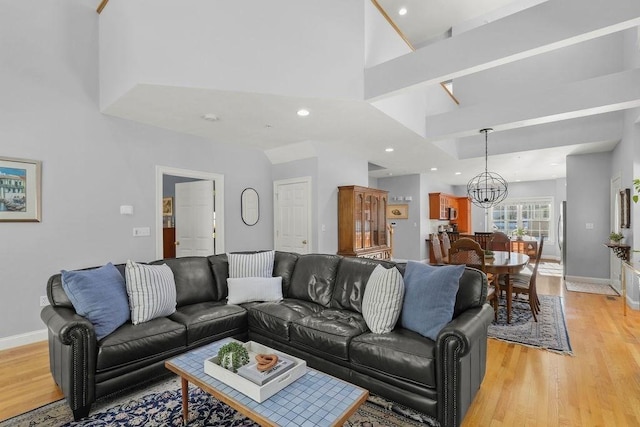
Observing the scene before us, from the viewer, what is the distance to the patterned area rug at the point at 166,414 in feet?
6.52

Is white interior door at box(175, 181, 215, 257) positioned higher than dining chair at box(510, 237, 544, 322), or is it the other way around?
white interior door at box(175, 181, 215, 257)

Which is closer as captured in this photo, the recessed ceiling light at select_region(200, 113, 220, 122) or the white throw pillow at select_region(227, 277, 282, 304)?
the white throw pillow at select_region(227, 277, 282, 304)

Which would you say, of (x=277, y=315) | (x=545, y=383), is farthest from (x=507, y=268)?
(x=277, y=315)

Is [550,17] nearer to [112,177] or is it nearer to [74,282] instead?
[74,282]

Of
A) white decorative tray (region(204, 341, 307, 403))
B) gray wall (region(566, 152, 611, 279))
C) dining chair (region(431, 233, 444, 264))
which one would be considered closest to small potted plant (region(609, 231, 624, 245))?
gray wall (region(566, 152, 611, 279))

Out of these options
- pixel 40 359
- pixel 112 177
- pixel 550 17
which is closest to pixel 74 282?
pixel 40 359

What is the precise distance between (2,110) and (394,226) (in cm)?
798

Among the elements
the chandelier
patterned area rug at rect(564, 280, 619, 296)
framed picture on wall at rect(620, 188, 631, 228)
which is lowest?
patterned area rug at rect(564, 280, 619, 296)

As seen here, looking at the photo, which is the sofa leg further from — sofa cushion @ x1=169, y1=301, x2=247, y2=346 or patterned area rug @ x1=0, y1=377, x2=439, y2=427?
sofa cushion @ x1=169, y1=301, x2=247, y2=346

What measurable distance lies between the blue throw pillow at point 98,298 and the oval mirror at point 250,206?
2.90m

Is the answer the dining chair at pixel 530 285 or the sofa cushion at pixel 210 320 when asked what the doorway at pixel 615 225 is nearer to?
the dining chair at pixel 530 285

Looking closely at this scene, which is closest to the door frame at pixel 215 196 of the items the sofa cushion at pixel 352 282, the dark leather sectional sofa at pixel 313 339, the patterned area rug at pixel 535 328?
the dark leather sectional sofa at pixel 313 339

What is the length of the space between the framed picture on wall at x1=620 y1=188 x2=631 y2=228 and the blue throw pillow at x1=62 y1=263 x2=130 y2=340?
21.2 ft

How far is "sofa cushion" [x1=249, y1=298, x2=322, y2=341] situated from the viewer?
2.70 meters
